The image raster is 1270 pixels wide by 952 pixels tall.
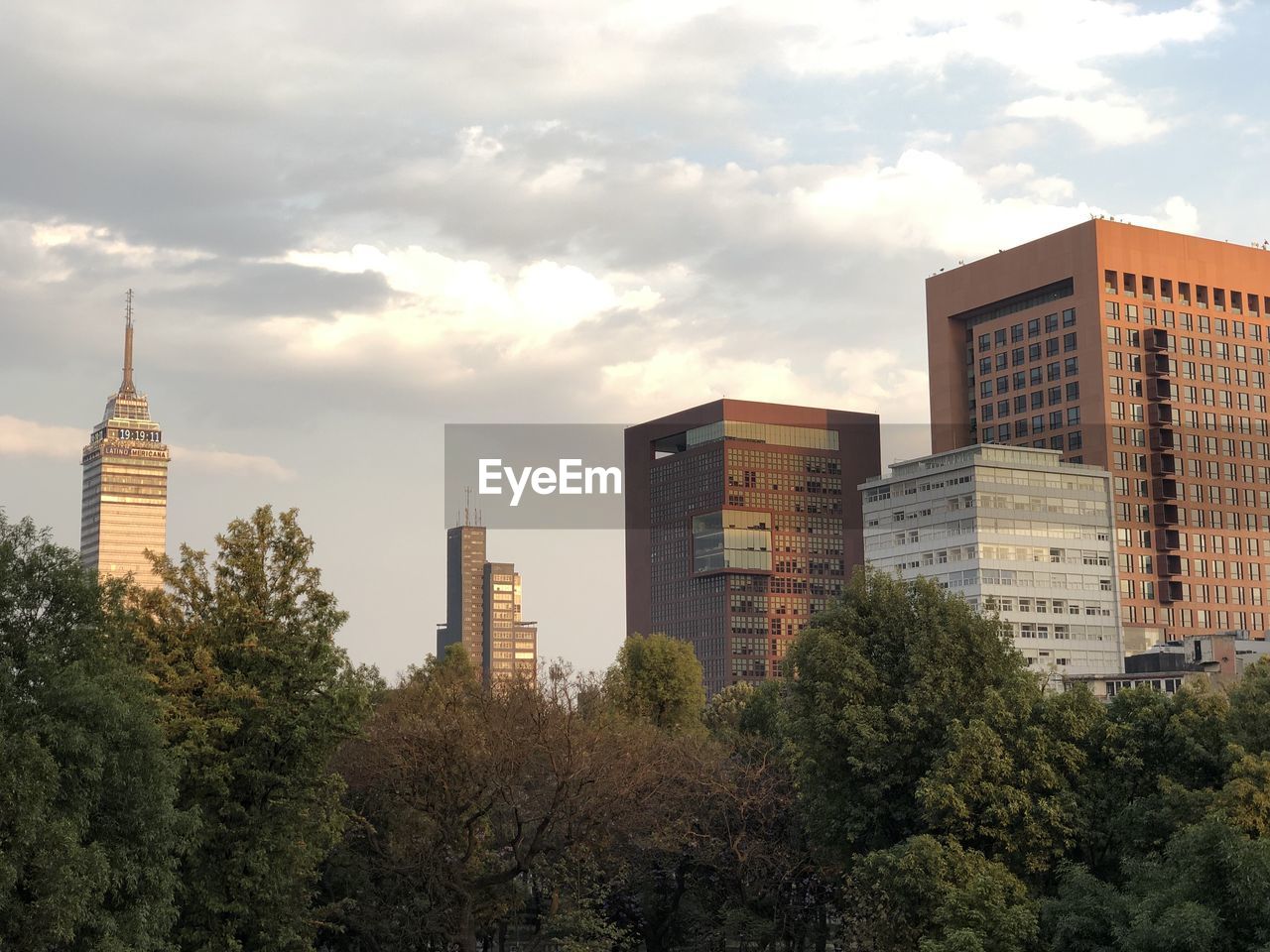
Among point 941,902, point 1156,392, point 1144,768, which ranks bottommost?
point 941,902

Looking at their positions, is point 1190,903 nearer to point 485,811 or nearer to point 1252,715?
point 1252,715

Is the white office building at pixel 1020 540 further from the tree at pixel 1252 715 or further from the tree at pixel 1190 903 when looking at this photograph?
the tree at pixel 1190 903

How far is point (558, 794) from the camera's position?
56188mm

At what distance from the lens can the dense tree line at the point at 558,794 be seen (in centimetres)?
4250

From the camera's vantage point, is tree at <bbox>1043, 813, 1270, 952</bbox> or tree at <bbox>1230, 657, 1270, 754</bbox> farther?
tree at <bbox>1230, 657, 1270, 754</bbox>

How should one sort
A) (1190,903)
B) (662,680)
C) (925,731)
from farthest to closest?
(662,680) < (925,731) < (1190,903)

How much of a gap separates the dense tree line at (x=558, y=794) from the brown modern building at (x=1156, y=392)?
417 feet

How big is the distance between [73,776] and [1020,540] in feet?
451

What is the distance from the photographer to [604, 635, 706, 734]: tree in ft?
339

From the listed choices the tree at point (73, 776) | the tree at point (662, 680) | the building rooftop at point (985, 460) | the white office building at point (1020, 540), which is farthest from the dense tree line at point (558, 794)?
the building rooftop at point (985, 460)

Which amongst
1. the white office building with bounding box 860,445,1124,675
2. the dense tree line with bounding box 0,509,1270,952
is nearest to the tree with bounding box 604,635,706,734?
the dense tree line with bounding box 0,509,1270,952

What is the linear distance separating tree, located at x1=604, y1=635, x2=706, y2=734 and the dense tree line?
33.9 meters

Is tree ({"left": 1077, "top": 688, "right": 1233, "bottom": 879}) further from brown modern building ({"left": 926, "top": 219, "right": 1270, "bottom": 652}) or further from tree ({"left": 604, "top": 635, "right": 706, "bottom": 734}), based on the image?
brown modern building ({"left": 926, "top": 219, "right": 1270, "bottom": 652})

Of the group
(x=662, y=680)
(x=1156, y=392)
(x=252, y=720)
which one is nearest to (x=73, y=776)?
(x=252, y=720)
